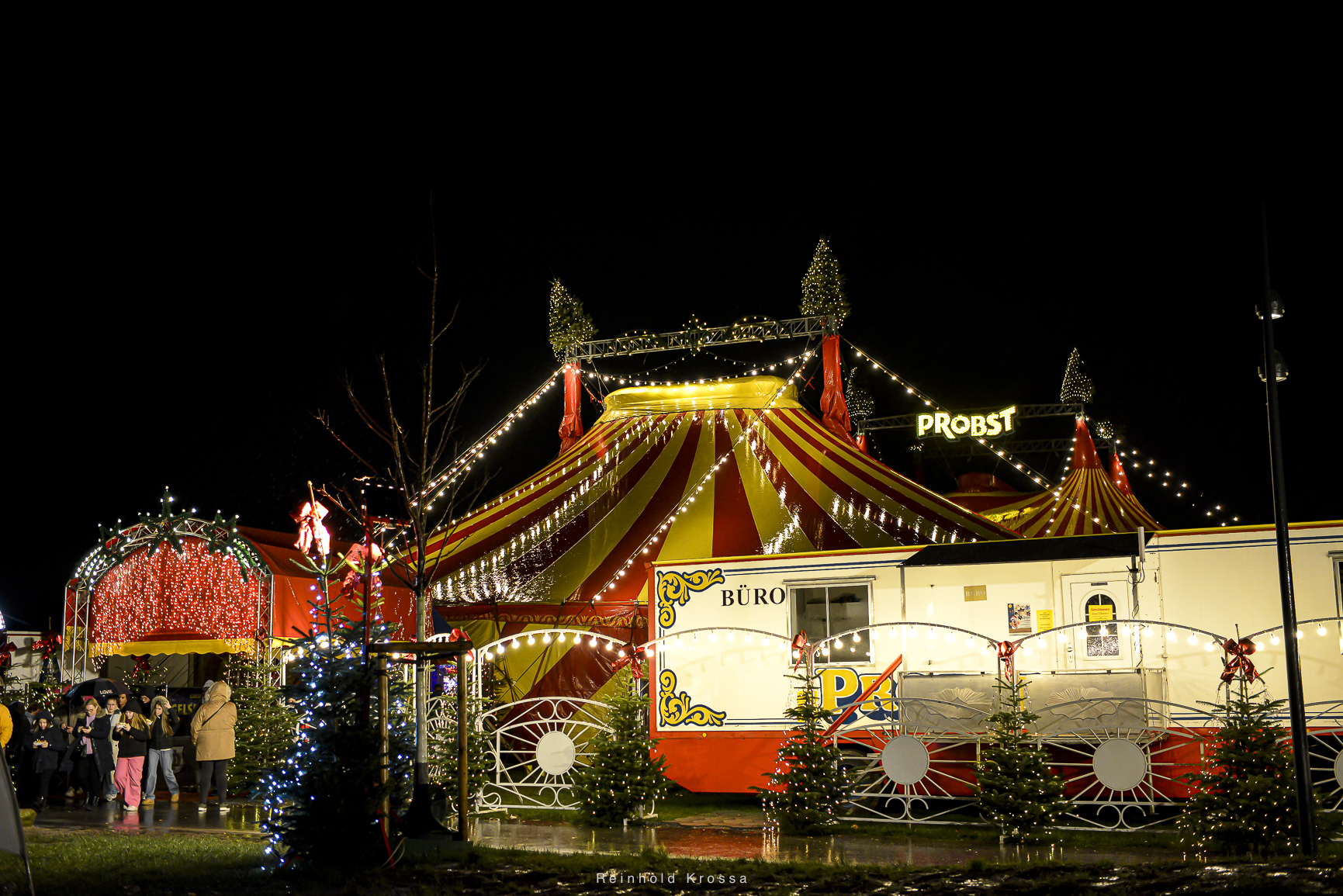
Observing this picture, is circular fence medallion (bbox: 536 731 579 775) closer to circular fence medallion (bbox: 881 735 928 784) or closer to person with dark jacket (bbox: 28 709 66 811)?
circular fence medallion (bbox: 881 735 928 784)

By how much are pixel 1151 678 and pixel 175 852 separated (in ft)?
Result: 25.0

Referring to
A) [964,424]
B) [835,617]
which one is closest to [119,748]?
[835,617]

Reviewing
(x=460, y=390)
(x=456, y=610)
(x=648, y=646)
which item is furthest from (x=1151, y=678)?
(x=456, y=610)

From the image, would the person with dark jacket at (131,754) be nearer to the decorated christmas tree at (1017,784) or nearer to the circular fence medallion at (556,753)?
the circular fence medallion at (556,753)

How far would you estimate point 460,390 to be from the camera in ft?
32.8

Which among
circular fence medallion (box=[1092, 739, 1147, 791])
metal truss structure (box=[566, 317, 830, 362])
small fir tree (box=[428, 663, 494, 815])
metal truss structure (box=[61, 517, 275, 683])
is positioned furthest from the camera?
metal truss structure (box=[566, 317, 830, 362])

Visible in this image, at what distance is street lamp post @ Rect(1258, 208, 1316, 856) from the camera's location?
21.9 ft

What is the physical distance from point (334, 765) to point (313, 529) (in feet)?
8.23

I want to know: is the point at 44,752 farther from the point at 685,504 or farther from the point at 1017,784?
the point at 1017,784

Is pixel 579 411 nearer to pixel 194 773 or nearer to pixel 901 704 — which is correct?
pixel 194 773

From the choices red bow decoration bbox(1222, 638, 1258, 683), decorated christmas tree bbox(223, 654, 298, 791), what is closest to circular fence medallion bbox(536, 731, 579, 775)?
decorated christmas tree bbox(223, 654, 298, 791)

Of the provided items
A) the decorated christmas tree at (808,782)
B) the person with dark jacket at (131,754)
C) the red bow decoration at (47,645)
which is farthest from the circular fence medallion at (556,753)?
the red bow decoration at (47,645)

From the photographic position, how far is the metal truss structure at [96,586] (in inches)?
476

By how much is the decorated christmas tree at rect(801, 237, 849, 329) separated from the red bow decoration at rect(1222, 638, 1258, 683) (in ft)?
28.3
